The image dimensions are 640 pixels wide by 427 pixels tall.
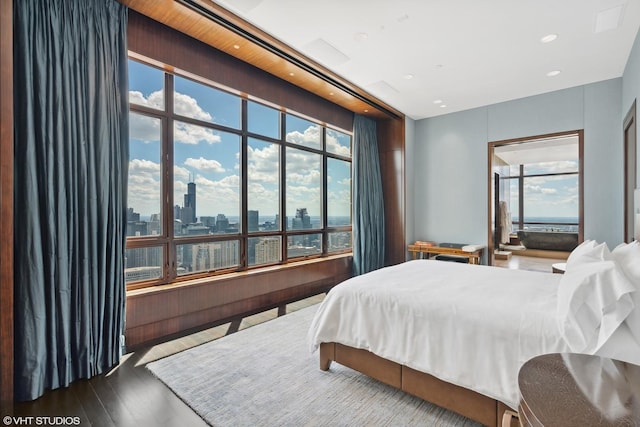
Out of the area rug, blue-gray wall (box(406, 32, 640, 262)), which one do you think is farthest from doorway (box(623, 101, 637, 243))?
the area rug

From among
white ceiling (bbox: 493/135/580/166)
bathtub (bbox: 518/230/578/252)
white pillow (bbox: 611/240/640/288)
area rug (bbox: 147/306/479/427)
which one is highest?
white ceiling (bbox: 493/135/580/166)

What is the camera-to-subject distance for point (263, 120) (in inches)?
159

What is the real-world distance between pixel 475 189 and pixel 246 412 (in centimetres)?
456

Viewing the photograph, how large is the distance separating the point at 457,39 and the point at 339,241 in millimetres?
3277

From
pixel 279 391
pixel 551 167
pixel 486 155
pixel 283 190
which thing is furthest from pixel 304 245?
pixel 551 167

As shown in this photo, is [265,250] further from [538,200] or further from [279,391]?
[538,200]

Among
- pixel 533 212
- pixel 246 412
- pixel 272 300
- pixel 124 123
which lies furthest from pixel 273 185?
pixel 533 212

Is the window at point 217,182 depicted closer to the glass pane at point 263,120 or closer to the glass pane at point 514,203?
the glass pane at point 263,120

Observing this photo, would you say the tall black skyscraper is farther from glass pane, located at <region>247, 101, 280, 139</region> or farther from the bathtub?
the bathtub

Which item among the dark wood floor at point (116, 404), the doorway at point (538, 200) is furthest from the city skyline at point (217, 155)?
the doorway at point (538, 200)

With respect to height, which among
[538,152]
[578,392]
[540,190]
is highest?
[538,152]

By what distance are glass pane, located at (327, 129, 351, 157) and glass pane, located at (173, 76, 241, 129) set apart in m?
1.74

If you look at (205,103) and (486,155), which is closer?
(205,103)

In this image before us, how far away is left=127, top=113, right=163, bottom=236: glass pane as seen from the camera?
2898 millimetres
